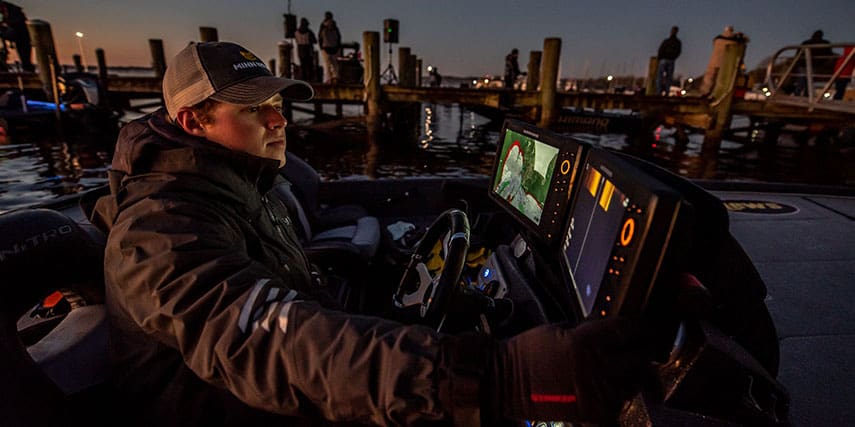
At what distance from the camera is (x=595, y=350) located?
91 centimetres

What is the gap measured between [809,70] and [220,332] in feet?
32.9

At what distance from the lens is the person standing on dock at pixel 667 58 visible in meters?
12.9

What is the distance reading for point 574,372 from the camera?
0.91 metres

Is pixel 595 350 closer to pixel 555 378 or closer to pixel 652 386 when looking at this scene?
pixel 555 378

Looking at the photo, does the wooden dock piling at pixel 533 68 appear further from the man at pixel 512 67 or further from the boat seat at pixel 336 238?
the boat seat at pixel 336 238

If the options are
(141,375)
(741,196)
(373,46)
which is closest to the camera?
(141,375)

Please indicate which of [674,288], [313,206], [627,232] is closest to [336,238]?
[313,206]

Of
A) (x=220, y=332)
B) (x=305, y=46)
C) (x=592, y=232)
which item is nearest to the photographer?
(x=220, y=332)

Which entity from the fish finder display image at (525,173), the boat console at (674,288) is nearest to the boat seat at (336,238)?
the fish finder display image at (525,173)

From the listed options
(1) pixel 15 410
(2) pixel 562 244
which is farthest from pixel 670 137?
(1) pixel 15 410

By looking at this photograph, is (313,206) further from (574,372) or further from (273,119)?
(574,372)

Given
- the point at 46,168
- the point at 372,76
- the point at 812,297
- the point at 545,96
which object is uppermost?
the point at 372,76

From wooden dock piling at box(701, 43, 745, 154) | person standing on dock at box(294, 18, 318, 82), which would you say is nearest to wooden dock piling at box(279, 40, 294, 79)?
person standing on dock at box(294, 18, 318, 82)

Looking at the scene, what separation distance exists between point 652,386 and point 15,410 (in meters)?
1.72
